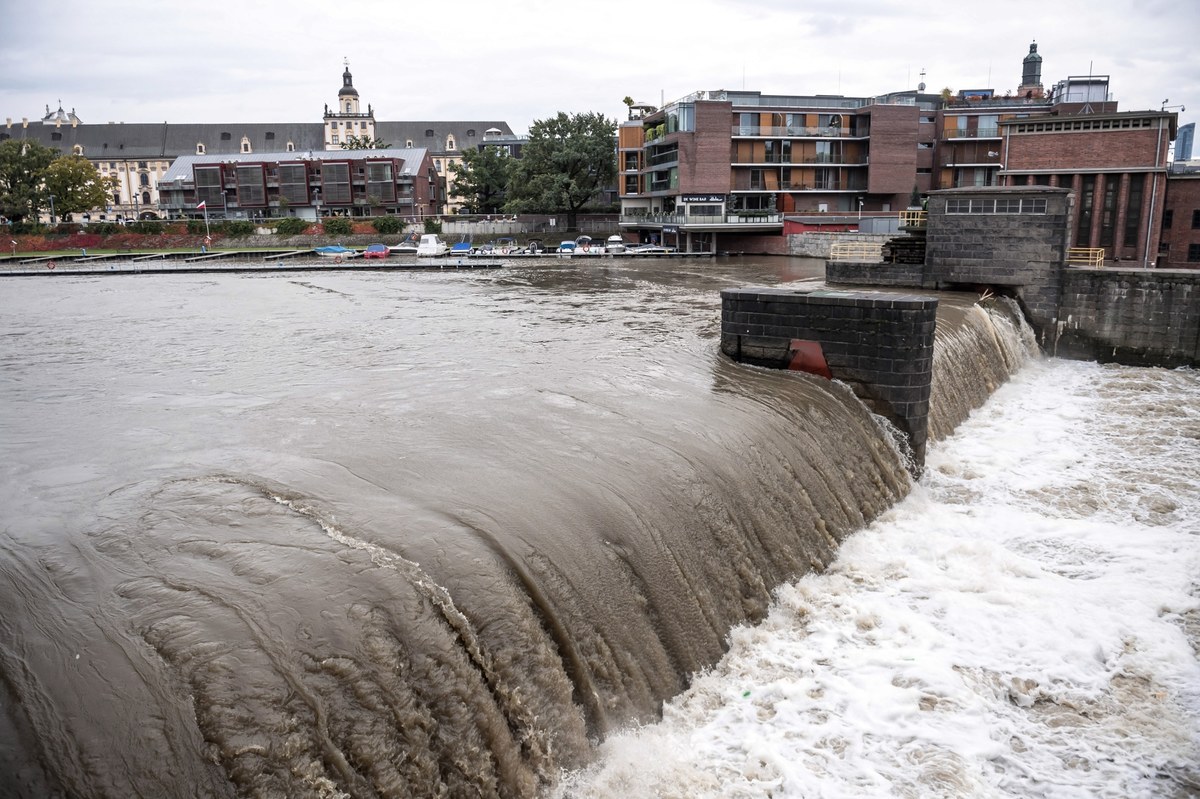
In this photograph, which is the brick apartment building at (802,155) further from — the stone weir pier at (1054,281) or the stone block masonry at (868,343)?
the stone block masonry at (868,343)

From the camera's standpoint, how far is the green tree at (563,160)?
7944 centimetres

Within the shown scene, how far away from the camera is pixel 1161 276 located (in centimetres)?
2725

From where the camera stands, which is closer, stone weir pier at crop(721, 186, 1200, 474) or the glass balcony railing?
stone weir pier at crop(721, 186, 1200, 474)

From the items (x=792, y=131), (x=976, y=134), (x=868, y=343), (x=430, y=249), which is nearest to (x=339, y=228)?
(x=430, y=249)

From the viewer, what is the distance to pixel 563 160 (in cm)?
7912

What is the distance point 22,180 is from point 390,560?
105m

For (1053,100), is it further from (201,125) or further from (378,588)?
(201,125)

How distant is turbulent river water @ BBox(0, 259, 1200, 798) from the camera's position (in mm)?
5973

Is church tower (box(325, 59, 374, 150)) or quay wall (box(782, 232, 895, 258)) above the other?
church tower (box(325, 59, 374, 150))

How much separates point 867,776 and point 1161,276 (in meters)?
25.9

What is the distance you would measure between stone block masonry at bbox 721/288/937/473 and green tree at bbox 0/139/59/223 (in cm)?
9868

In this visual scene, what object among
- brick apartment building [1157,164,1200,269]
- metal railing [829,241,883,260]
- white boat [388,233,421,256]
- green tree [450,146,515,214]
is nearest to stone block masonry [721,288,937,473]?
metal railing [829,241,883,260]

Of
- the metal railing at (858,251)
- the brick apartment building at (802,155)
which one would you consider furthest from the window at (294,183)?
the metal railing at (858,251)

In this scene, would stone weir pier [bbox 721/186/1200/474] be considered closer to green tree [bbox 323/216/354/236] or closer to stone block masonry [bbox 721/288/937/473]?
stone block masonry [bbox 721/288/937/473]
